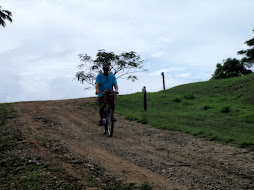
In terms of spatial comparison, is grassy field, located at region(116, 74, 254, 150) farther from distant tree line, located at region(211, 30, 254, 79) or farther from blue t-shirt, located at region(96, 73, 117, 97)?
distant tree line, located at region(211, 30, 254, 79)

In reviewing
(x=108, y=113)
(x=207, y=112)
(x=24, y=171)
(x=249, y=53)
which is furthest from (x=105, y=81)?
(x=249, y=53)

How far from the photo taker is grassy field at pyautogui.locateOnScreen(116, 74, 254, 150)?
9.98m

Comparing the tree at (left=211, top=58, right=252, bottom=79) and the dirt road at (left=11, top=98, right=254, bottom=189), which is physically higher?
the tree at (left=211, top=58, right=252, bottom=79)

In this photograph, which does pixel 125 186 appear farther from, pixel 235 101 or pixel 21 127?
pixel 235 101

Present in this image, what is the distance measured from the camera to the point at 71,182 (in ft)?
15.5

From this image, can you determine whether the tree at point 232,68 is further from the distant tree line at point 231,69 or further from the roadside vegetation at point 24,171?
the roadside vegetation at point 24,171

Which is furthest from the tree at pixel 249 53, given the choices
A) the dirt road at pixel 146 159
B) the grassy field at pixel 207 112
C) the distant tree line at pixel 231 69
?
the dirt road at pixel 146 159

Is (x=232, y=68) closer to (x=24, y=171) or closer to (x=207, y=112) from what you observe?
(x=207, y=112)

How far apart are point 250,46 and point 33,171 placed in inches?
1777

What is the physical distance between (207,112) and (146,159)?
12.0 meters

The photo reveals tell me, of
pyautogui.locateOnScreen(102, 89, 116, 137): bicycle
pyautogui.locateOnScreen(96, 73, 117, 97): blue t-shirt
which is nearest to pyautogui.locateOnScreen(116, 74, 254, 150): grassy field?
pyautogui.locateOnScreen(102, 89, 116, 137): bicycle

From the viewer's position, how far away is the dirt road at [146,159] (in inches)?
195

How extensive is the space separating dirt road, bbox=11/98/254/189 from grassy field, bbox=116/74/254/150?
1.18 m

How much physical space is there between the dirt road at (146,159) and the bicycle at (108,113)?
41 cm
